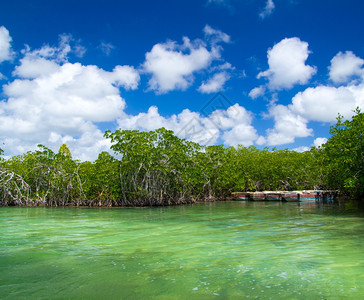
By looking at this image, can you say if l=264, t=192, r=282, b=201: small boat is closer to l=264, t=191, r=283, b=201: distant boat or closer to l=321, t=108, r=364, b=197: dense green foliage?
l=264, t=191, r=283, b=201: distant boat

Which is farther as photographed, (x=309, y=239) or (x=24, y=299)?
(x=309, y=239)

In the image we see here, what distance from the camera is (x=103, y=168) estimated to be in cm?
1881

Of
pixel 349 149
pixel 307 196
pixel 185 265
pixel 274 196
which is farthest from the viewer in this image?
pixel 274 196

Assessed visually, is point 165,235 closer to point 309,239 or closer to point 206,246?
point 206,246

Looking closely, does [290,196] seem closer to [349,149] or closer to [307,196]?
[307,196]

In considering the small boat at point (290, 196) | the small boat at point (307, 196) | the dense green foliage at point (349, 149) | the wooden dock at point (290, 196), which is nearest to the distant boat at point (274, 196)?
Answer: the wooden dock at point (290, 196)

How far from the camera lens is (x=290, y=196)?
2159 centimetres

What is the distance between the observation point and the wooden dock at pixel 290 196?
70.2 feet

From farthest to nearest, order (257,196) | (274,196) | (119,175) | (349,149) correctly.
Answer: (257,196) → (274,196) → (119,175) → (349,149)

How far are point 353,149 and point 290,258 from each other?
9.17 metres

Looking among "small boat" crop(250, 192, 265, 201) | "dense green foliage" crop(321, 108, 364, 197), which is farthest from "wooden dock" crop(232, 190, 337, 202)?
"dense green foliage" crop(321, 108, 364, 197)

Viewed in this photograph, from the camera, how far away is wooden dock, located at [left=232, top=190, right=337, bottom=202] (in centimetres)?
2140

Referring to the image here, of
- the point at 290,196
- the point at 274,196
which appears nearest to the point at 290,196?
the point at 290,196

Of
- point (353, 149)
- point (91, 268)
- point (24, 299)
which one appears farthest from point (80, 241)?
point (353, 149)
